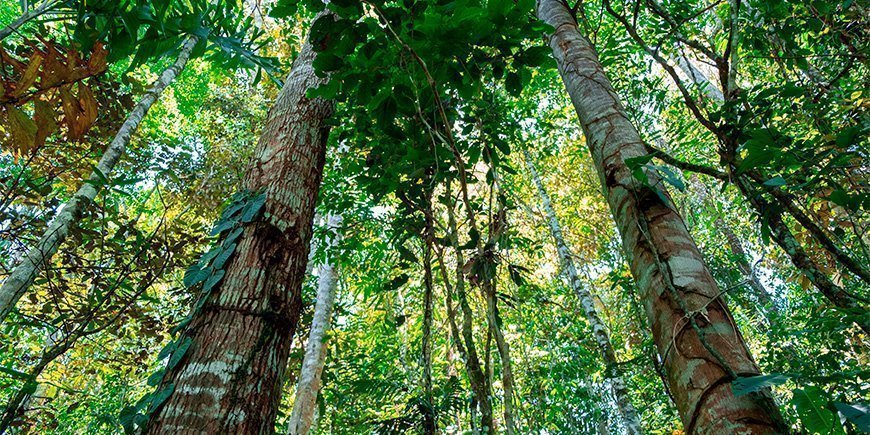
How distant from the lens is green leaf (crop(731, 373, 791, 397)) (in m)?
0.82

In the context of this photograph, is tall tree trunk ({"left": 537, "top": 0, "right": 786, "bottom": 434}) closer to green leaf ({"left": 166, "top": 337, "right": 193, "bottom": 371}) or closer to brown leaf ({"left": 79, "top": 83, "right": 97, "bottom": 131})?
green leaf ({"left": 166, "top": 337, "right": 193, "bottom": 371})

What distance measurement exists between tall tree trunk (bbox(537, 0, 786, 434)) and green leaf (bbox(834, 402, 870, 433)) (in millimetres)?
142

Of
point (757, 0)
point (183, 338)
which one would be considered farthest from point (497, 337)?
point (757, 0)

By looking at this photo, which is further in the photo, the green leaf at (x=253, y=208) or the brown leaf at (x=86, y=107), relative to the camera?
the brown leaf at (x=86, y=107)

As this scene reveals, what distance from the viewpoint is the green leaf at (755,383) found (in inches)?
32.3

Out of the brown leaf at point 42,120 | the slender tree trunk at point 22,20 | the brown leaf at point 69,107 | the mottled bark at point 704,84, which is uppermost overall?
the mottled bark at point 704,84

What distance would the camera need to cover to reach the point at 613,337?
830 cm

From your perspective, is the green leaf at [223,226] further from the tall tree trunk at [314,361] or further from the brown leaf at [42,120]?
the tall tree trunk at [314,361]

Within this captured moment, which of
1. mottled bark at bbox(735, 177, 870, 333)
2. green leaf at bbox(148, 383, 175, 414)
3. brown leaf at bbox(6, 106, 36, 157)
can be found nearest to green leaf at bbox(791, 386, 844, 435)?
mottled bark at bbox(735, 177, 870, 333)

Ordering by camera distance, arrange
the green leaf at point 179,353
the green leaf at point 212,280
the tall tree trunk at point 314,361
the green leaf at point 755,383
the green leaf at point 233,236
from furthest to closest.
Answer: the tall tree trunk at point 314,361 < the green leaf at point 233,236 < the green leaf at point 212,280 < the green leaf at point 179,353 < the green leaf at point 755,383

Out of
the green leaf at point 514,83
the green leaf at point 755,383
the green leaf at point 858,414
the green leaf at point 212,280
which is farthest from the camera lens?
the green leaf at point 514,83

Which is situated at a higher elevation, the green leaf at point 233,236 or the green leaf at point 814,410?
the green leaf at point 233,236

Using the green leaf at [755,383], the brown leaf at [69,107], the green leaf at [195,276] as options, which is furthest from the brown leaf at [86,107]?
the green leaf at [755,383]

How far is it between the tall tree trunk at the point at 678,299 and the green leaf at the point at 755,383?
69 millimetres
